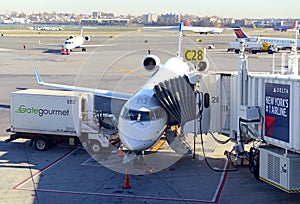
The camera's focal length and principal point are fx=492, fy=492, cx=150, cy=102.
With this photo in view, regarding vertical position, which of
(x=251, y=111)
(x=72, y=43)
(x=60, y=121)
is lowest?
(x=60, y=121)

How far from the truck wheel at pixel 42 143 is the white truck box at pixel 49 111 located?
345 mm

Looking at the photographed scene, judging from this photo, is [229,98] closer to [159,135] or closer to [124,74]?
[159,135]

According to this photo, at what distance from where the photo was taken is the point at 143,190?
17.8 metres

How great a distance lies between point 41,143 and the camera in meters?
23.5

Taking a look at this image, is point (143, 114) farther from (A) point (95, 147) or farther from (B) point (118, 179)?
(A) point (95, 147)

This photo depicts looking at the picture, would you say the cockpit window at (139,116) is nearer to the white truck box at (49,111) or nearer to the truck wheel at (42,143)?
the white truck box at (49,111)

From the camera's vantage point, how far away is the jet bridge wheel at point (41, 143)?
2339 centimetres

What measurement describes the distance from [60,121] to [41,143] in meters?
1.45

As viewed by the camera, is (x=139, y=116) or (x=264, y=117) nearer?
(x=264, y=117)

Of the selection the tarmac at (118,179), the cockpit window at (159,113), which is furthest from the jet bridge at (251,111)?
the tarmac at (118,179)

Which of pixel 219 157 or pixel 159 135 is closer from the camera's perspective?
pixel 159 135

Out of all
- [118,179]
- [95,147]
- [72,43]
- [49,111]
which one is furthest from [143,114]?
[72,43]

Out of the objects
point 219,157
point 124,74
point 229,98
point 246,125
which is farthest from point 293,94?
point 124,74

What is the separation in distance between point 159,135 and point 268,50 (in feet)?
240
